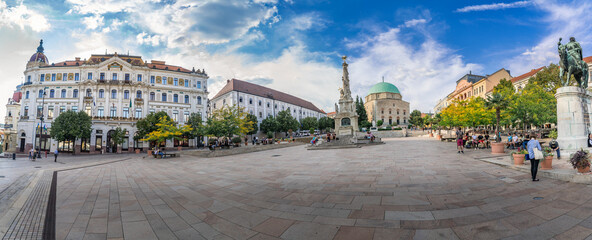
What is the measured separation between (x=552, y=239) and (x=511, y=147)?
16.6 meters

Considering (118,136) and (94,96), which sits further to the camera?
(94,96)

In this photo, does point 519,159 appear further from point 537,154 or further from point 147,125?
point 147,125

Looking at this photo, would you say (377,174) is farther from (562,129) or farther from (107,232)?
(562,129)

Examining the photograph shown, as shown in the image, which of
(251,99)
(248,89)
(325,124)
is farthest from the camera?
(325,124)

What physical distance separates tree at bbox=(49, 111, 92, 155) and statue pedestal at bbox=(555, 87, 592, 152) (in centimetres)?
5204

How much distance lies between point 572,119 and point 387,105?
83.3 m

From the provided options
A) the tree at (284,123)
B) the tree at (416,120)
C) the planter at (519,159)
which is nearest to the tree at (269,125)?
the tree at (284,123)

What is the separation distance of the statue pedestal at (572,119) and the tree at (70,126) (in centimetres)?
5204

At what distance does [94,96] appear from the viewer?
4000 cm

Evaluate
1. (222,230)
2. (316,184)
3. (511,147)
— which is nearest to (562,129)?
(511,147)

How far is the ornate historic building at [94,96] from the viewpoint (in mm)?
39188

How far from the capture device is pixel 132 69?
138ft

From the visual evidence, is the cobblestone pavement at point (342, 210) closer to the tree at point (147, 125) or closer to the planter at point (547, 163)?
the planter at point (547, 163)

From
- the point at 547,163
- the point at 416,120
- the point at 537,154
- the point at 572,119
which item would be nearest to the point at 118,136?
the point at 537,154
